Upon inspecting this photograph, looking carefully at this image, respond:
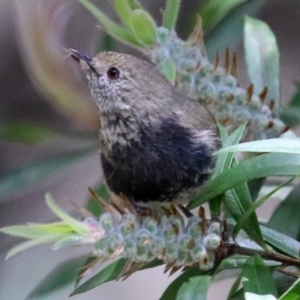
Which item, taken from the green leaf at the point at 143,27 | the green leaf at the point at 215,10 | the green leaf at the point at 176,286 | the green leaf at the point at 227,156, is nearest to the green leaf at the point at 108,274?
the green leaf at the point at 176,286

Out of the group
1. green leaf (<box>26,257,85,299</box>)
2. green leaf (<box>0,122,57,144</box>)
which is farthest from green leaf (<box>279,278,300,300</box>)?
green leaf (<box>0,122,57,144</box>)

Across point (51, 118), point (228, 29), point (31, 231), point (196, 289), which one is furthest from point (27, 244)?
point (51, 118)

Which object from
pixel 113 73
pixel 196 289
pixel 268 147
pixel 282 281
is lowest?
pixel 282 281

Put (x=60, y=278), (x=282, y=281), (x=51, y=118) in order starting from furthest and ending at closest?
(x=51, y=118), (x=60, y=278), (x=282, y=281)

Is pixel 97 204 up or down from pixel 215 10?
down

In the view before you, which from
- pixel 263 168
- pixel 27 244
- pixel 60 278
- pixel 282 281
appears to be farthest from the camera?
pixel 60 278

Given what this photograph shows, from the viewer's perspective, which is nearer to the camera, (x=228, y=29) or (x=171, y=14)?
(x=171, y=14)

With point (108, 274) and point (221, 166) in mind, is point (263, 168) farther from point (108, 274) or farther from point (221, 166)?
point (108, 274)
